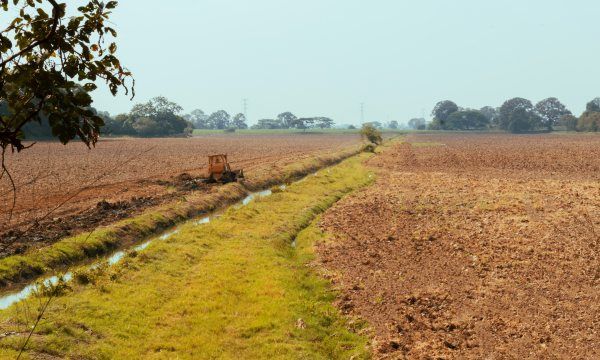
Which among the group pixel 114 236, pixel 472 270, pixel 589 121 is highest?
pixel 589 121

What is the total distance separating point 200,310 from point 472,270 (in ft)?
28.7

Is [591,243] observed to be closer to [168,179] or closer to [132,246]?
[132,246]

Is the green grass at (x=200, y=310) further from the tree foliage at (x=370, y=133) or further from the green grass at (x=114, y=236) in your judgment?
the tree foliage at (x=370, y=133)

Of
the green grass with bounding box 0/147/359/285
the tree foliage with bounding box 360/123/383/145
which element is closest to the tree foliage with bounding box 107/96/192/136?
the tree foliage with bounding box 360/123/383/145

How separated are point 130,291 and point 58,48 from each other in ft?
39.6

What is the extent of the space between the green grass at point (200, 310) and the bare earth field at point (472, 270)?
114 cm

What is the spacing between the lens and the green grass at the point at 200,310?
12.3m

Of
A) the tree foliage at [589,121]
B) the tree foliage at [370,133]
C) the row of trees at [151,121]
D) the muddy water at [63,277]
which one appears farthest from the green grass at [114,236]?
the tree foliage at [589,121]

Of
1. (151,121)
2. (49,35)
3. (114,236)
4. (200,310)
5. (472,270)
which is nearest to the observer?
(49,35)

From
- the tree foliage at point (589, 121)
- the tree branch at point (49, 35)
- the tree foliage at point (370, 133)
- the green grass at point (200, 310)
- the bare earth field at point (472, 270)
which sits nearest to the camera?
the tree branch at point (49, 35)

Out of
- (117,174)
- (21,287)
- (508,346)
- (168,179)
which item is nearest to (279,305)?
(508,346)

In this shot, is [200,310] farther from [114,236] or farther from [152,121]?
[152,121]

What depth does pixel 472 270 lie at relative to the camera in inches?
709

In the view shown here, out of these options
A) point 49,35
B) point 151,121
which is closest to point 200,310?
point 49,35
